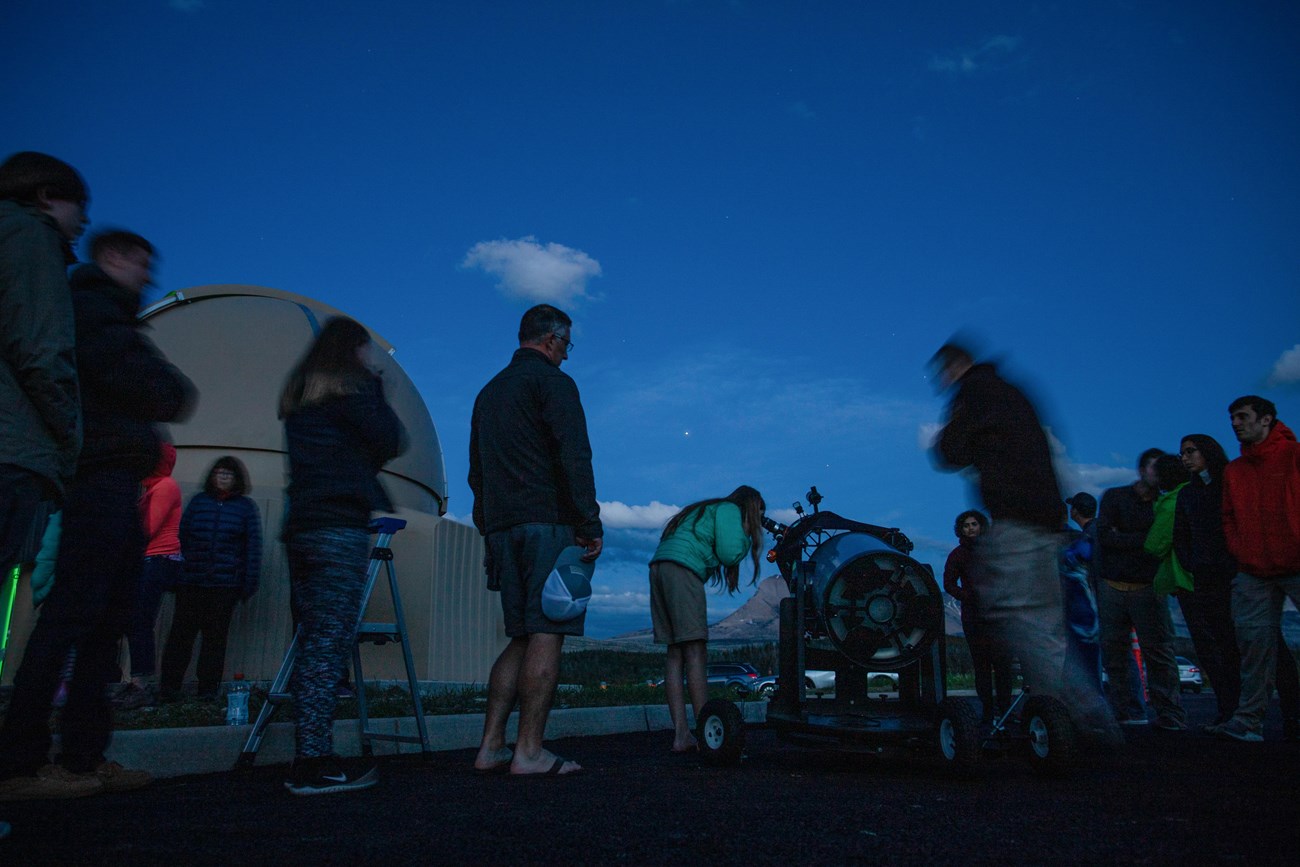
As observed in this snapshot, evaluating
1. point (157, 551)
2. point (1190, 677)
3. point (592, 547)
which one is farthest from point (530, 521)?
point (1190, 677)

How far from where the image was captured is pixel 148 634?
569 centimetres

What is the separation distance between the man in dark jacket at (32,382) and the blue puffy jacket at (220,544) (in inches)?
153

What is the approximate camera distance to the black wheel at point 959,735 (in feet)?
10.9

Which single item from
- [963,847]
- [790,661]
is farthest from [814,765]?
[963,847]

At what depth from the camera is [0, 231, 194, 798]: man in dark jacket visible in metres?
2.77

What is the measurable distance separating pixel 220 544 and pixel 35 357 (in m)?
4.30

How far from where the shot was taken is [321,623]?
10.3 ft

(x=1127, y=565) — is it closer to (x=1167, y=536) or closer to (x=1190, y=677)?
(x=1167, y=536)

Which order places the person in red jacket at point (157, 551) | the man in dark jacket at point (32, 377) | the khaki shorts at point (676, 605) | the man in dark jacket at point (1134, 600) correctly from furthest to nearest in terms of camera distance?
the man in dark jacket at point (1134, 600) → the person in red jacket at point (157, 551) → the khaki shorts at point (676, 605) → the man in dark jacket at point (32, 377)

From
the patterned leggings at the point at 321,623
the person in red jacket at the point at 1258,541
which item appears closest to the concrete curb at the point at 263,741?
the patterned leggings at the point at 321,623

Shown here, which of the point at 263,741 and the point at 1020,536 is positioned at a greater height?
the point at 1020,536

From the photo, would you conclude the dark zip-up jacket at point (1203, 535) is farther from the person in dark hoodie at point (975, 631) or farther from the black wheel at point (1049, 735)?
the black wheel at point (1049, 735)

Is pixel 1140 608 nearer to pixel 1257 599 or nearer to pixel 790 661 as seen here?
pixel 1257 599

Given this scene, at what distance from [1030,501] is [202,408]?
28.8 ft
